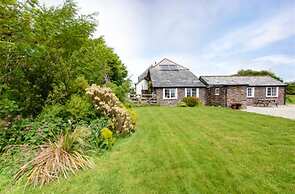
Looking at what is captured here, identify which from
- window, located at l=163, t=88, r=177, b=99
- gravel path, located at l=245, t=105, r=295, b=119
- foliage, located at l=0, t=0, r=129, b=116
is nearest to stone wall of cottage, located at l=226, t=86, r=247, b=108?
gravel path, located at l=245, t=105, r=295, b=119

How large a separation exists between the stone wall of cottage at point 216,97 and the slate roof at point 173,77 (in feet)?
4.09

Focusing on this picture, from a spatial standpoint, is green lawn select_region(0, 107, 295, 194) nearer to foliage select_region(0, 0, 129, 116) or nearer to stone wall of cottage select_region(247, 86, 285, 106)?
foliage select_region(0, 0, 129, 116)

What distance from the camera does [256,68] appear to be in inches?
2100

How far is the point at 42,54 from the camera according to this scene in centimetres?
762

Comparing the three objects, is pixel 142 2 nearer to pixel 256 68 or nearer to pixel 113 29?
pixel 113 29

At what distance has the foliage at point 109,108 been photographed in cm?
915

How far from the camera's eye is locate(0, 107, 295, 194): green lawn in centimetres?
490

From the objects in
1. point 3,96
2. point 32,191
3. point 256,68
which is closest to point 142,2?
point 3,96

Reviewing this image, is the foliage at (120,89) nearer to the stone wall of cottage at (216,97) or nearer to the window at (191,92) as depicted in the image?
the stone wall of cottage at (216,97)

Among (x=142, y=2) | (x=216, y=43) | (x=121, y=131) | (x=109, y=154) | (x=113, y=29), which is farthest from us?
(x=216, y=43)

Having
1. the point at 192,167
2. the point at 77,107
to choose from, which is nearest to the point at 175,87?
the point at 77,107

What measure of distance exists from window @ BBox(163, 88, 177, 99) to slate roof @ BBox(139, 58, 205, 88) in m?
0.45

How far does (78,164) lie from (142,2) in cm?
817

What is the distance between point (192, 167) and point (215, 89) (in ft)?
84.5
